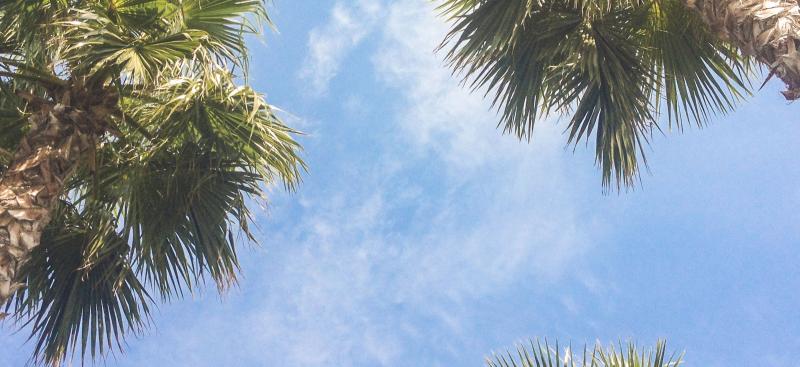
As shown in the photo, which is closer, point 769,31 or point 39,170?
point 769,31

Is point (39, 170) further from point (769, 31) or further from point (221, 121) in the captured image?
point (769, 31)

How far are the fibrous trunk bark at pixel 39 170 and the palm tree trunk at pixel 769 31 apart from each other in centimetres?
393

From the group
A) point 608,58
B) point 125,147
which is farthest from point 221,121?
point 608,58

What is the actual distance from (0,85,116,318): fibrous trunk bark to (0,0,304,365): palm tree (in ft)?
0.04

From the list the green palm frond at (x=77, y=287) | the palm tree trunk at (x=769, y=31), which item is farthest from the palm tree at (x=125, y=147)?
the palm tree trunk at (x=769, y=31)

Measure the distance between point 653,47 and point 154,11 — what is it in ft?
12.0

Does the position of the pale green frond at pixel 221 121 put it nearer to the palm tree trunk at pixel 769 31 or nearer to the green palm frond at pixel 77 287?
the green palm frond at pixel 77 287

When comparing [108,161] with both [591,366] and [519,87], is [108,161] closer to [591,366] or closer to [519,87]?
[519,87]

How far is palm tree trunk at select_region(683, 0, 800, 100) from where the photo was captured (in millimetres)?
4527

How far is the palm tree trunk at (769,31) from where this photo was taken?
453 cm

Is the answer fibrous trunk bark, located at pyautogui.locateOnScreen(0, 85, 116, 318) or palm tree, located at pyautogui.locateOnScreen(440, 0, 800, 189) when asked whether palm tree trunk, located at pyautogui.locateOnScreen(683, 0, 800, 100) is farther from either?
fibrous trunk bark, located at pyautogui.locateOnScreen(0, 85, 116, 318)

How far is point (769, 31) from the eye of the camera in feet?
15.1

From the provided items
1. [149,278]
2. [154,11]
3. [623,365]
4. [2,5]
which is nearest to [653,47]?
[623,365]

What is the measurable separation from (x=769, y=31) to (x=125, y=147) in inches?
165
